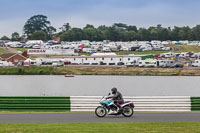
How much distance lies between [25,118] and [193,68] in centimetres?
8187

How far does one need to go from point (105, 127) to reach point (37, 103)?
29.1 feet

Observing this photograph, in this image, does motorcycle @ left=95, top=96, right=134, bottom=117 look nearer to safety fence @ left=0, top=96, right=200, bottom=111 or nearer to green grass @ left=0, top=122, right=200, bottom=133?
green grass @ left=0, top=122, right=200, bottom=133

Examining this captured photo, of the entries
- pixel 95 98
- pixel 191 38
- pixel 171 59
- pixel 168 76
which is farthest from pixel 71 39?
pixel 95 98

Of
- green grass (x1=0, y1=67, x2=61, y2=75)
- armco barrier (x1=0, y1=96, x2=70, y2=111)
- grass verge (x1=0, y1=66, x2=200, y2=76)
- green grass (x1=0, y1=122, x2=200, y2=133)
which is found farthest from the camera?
green grass (x1=0, y1=67, x2=61, y2=75)

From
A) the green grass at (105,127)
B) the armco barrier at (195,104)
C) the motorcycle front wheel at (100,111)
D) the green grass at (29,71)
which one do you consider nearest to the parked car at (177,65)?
the green grass at (29,71)

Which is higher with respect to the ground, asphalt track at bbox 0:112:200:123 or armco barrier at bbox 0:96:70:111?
armco barrier at bbox 0:96:70:111

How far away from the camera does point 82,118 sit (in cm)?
2283

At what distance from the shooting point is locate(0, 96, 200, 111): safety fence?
27.0 m

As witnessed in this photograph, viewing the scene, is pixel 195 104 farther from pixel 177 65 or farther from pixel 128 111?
pixel 177 65

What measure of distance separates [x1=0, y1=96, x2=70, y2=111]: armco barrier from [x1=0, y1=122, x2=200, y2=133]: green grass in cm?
693

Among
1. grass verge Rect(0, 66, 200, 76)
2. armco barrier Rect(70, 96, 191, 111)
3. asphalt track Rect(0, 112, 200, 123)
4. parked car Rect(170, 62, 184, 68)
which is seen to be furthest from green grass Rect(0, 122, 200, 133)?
parked car Rect(170, 62, 184, 68)

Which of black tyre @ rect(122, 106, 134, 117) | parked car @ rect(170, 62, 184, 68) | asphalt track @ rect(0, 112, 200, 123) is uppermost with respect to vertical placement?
parked car @ rect(170, 62, 184, 68)

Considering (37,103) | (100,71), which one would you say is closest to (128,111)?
(37,103)

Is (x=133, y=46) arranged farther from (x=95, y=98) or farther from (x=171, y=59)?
(x=95, y=98)
